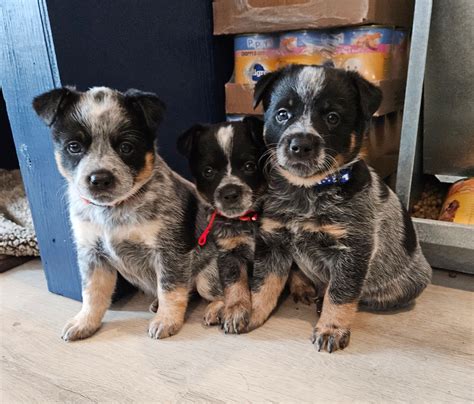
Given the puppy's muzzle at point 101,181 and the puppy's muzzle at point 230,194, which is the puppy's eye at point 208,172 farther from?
the puppy's muzzle at point 101,181

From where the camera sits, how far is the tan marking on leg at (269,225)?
6.20 ft

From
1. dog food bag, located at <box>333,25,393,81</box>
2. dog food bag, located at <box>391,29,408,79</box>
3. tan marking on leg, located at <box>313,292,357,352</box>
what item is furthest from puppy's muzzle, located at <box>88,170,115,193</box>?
dog food bag, located at <box>391,29,408,79</box>

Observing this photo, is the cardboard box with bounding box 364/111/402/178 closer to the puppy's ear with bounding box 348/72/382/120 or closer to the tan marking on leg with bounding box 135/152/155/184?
the puppy's ear with bounding box 348/72/382/120

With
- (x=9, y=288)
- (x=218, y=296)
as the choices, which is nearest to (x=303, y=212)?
(x=218, y=296)

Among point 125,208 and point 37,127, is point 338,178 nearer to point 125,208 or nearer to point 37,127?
point 125,208

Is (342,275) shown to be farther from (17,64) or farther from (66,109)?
(17,64)

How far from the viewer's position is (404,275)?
1991mm

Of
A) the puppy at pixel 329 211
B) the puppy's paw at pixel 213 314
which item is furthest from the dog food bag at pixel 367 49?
the puppy's paw at pixel 213 314

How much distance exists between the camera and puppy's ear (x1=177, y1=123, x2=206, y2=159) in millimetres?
2016

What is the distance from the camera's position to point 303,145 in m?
1.62

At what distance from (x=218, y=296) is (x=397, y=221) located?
34.8 inches

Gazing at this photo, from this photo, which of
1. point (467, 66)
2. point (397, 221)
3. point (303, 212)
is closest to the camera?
point (303, 212)

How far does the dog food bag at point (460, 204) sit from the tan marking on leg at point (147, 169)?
1606 millimetres

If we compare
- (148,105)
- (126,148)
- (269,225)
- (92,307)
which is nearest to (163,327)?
(92,307)
